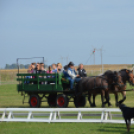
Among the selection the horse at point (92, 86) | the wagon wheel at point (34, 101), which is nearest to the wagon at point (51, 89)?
the wagon wheel at point (34, 101)

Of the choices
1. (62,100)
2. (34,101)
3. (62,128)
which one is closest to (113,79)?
(62,100)

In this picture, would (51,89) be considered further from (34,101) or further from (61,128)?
(61,128)

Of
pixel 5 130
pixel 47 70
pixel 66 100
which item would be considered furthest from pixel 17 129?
pixel 47 70

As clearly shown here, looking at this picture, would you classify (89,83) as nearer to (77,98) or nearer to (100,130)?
(77,98)

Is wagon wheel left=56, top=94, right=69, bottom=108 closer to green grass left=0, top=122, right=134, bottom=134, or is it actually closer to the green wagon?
the green wagon

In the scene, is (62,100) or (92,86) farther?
(92,86)

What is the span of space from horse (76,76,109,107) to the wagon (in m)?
0.34

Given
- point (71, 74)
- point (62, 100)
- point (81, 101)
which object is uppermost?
point (71, 74)

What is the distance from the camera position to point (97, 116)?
14.2 metres

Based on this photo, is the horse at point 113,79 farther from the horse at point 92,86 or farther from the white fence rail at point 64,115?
the white fence rail at point 64,115

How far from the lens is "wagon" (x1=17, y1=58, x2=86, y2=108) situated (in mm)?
17188

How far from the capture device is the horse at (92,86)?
56.6 ft

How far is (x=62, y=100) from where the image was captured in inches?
679

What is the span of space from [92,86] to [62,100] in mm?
1479
